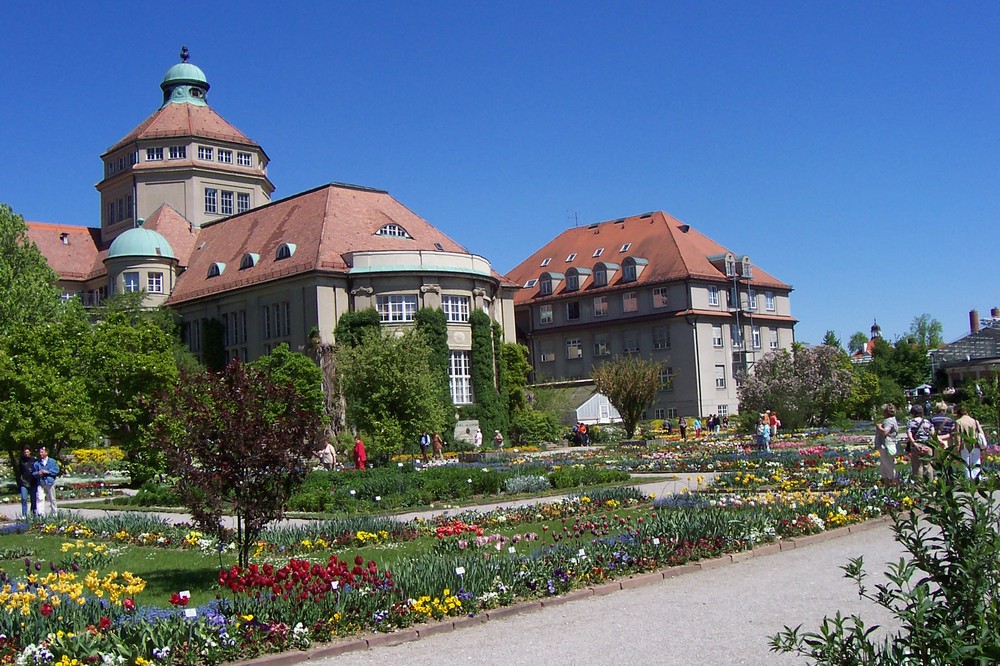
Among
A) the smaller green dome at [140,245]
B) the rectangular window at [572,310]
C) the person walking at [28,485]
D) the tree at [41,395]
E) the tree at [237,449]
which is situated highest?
the smaller green dome at [140,245]

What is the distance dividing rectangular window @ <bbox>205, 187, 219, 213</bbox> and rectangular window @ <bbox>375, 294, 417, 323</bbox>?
70.5 feet

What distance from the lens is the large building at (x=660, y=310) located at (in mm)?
70250

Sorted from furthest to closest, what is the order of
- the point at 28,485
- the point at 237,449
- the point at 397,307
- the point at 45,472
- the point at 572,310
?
the point at 572,310, the point at 397,307, the point at 28,485, the point at 45,472, the point at 237,449

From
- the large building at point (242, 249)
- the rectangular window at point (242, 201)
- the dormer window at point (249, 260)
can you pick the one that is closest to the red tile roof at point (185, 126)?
the large building at point (242, 249)

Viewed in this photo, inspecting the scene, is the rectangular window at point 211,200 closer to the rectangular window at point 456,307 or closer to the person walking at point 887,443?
the rectangular window at point 456,307

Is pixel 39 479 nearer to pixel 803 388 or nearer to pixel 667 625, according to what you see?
pixel 667 625

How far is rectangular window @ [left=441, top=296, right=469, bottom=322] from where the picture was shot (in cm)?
5494

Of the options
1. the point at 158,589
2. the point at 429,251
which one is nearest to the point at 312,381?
the point at 429,251

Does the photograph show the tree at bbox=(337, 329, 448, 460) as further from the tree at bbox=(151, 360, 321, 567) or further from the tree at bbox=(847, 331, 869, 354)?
the tree at bbox=(847, 331, 869, 354)

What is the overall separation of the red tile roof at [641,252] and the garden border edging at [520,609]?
57.6 m

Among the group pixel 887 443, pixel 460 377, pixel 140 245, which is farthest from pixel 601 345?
pixel 887 443

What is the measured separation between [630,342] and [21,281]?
40.9 m

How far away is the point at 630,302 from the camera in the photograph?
73.8 metres

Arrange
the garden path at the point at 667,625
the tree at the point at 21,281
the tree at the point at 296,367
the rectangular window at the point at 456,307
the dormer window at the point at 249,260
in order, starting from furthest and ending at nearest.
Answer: the dormer window at the point at 249,260 → the rectangular window at the point at 456,307 → the tree at the point at 21,281 → the tree at the point at 296,367 → the garden path at the point at 667,625
